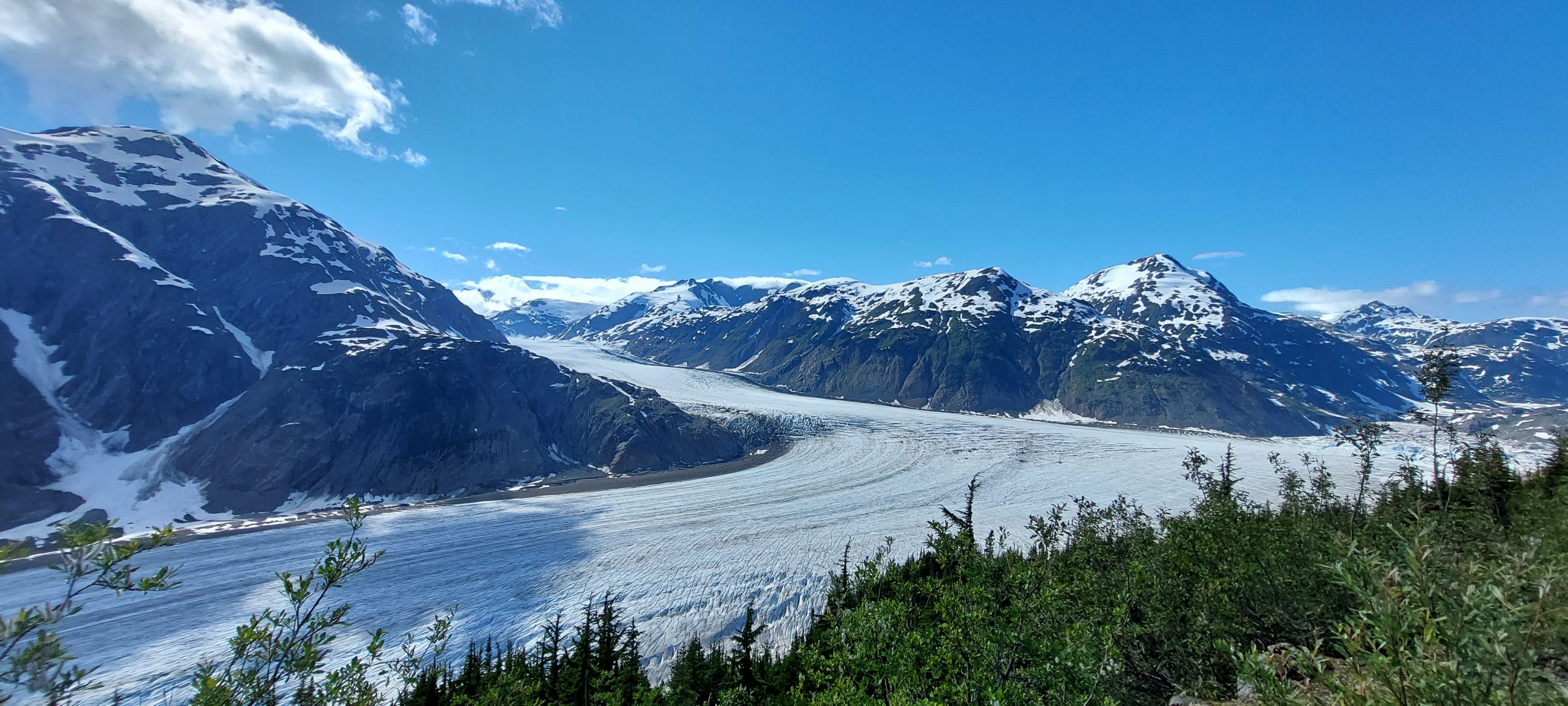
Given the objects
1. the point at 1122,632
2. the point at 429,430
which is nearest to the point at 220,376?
the point at 429,430

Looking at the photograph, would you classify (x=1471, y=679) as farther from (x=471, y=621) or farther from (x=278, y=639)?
(x=471, y=621)

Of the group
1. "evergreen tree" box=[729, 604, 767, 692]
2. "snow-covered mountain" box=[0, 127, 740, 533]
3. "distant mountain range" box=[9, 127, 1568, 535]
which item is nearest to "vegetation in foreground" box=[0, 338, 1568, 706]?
A: "evergreen tree" box=[729, 604, 767, 692]

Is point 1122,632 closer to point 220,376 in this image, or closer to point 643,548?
point 643,548

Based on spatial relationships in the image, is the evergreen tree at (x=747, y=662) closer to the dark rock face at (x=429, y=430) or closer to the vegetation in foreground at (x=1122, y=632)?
the vegetation in foreground at (x=1122, y=632)

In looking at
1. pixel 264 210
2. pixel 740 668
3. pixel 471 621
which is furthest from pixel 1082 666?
pixel 264 210

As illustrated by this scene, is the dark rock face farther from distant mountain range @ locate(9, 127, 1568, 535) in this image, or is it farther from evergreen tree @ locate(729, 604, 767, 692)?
evergreen tree @ locate(729, 604, 767, 692)

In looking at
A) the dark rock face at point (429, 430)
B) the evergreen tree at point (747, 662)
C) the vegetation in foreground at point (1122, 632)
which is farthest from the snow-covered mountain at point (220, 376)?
the evergreen tree at point (747, 662)
